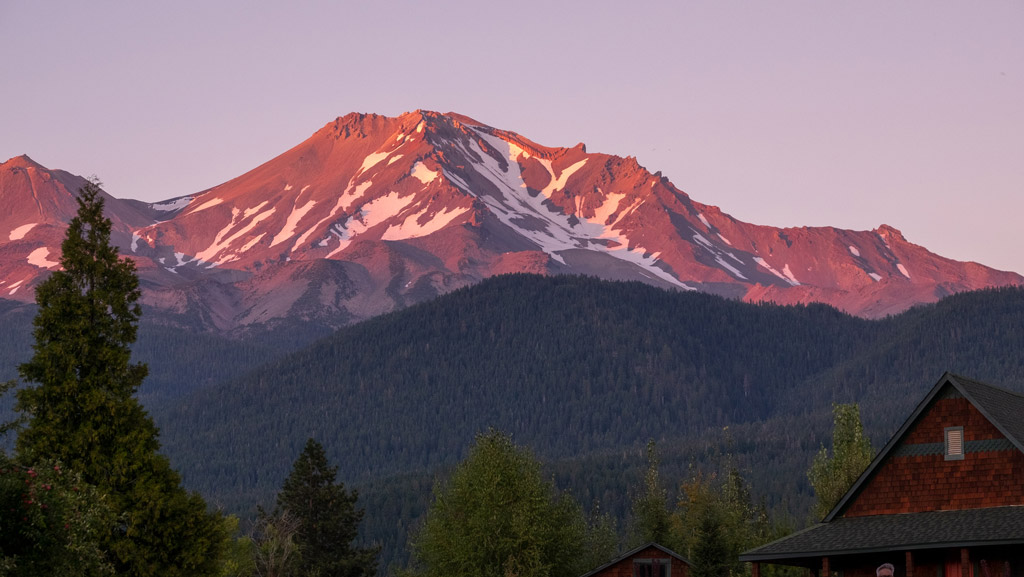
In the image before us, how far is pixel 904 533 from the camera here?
48.8 m

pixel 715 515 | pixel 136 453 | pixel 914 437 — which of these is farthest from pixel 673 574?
pixel 136 453

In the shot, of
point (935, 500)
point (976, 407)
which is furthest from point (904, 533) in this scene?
point (976, 407)

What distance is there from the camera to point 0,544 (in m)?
36.3

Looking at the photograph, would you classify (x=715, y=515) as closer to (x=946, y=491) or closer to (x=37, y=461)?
(x=946, y=491)

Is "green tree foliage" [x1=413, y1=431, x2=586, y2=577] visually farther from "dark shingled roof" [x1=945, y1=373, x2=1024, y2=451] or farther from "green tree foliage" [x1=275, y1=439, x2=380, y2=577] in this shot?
Result: "dark shingled roof" [x1=945, y1=373, x2=1024, y2=451]

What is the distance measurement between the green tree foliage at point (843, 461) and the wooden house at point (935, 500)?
129 ft

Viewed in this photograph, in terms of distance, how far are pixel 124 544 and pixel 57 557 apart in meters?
8.87

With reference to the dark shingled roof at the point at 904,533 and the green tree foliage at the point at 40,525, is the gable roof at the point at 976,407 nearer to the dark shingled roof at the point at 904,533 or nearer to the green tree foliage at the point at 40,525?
the dark shingled roof at the point at 904,533

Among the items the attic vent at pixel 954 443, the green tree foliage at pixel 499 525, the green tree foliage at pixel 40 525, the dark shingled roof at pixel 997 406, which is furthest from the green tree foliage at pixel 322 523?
the green tree foliage at pixel 40 525

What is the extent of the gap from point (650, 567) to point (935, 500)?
117 feet

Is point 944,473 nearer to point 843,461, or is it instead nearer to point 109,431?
point 109,431

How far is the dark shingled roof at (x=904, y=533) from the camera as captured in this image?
1847 inches

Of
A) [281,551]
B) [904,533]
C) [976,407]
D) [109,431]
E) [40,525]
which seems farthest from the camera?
[281,551]

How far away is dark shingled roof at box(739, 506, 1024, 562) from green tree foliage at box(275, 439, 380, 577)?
50.1 meters
